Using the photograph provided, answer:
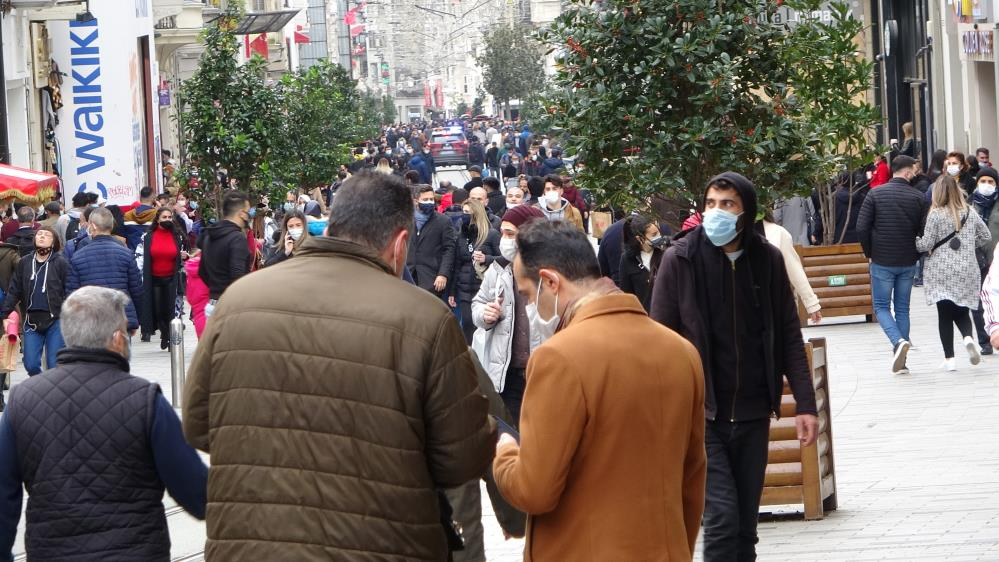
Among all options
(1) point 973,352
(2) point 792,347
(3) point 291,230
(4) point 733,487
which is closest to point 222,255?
(3) point 291,230

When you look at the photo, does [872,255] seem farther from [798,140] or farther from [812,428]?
[812,428]

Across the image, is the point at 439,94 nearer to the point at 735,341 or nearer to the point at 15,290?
the point at 15,290

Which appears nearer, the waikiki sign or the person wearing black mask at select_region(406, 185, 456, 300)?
the person wearing black mask at select_region(406, 185, 456, 300)

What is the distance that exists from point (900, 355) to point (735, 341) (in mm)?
7620

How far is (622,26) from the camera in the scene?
9398 millimetres

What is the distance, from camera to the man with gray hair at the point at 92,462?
188 inches

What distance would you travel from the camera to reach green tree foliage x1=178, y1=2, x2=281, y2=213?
23.8 metres

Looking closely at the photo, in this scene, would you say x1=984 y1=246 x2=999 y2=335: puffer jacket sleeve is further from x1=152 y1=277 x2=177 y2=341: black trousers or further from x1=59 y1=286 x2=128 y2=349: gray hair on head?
x1=152 y1=277 x2=177 y2=341: black trousers

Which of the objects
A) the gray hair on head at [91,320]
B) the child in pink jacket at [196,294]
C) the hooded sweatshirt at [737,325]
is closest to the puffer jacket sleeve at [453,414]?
the gray hair on head at [91,320]

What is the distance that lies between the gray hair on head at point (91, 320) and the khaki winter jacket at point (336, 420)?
3.66 ft

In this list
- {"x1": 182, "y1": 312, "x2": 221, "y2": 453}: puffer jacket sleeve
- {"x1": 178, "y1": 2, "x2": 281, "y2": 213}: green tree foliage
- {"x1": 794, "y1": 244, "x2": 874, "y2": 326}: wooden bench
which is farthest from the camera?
{"x1": 178, "y1": 2, "x2": 281, "y2": 213}: green tree foliage

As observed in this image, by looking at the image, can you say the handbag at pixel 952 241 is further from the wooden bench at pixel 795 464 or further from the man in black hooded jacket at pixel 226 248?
the man in black hooded jacket at pixel 226 248

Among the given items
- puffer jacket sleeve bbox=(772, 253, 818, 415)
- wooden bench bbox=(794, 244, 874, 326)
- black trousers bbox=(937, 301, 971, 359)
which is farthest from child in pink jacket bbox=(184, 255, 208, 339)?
puffer jacket sleeve bbox=(772, 253, 818, 415)

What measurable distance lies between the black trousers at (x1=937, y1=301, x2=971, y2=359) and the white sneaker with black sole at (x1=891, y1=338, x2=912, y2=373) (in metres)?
0.31
